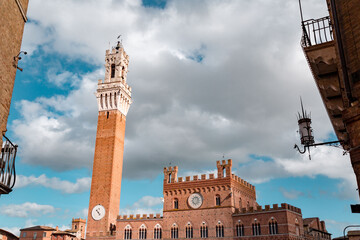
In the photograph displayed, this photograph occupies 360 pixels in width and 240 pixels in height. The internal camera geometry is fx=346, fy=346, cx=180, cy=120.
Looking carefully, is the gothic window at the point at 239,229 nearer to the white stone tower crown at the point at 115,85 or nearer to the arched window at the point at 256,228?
the arched window at the point at 256,228

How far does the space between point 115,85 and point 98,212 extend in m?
18.1

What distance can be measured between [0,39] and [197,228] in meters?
32.8

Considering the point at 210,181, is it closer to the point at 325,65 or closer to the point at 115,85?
the point at 115,85

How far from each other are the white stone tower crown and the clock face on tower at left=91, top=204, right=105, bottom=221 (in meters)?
14.0

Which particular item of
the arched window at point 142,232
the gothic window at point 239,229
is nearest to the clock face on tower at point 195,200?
the gothic window at point 239,229

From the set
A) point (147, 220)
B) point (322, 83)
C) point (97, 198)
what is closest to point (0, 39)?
point (322, 83)

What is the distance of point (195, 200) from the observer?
1570 inches

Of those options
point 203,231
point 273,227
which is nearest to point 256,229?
point 273,227

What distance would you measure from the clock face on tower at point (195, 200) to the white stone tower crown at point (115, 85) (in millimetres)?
17780

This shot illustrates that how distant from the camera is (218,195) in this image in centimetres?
3881

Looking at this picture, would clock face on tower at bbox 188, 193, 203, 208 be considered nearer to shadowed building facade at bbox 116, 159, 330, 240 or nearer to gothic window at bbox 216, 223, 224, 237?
shadowed building facade at bbox 116, 159, 330, 240

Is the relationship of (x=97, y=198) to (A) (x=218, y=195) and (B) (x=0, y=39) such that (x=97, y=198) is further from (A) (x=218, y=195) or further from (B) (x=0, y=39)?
(B) (x=0, y=39)

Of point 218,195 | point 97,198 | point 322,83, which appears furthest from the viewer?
point 97,198

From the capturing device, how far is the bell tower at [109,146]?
43.9 metres
